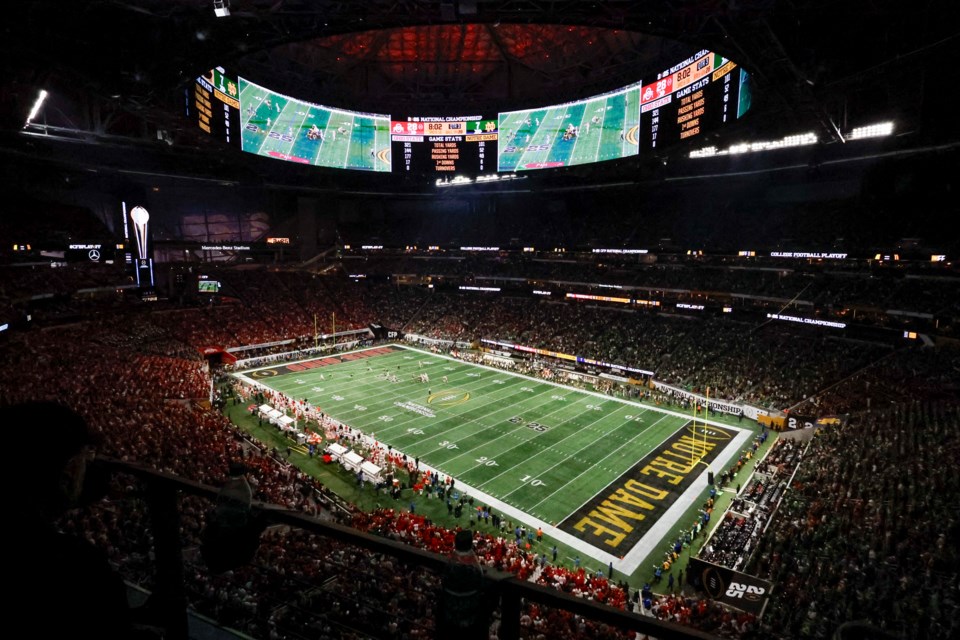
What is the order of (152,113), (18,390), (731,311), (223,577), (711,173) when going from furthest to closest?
1. (711,173)
2. (731,311)
3. (152,113)
4. (18,390)
5. (223,577)

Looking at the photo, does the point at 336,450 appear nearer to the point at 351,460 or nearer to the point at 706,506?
the point at 351,460

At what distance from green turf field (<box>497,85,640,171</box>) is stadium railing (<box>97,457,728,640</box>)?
144ft

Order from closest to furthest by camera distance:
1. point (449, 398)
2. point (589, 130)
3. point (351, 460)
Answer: point (351, 460) → point (449, 398) → point (589, 130)

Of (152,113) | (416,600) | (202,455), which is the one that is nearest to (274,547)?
(416,600)

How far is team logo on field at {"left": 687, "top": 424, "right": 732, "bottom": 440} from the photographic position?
29.8 m

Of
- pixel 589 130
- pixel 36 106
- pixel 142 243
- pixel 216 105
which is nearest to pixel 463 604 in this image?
pixel 36 106

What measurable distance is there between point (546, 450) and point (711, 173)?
109 ft

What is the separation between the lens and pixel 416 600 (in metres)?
10.6

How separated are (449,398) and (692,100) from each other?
2655cm

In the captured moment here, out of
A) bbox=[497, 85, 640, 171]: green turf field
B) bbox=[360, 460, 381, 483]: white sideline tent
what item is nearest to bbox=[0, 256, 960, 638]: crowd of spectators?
bbox=[360, 460, 381, 483]: white sideline tent

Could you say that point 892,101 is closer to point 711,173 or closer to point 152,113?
point 711,173

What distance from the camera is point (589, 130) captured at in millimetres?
46000

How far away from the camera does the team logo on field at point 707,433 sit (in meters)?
29.8

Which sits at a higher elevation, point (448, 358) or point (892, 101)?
point (892, 101)
